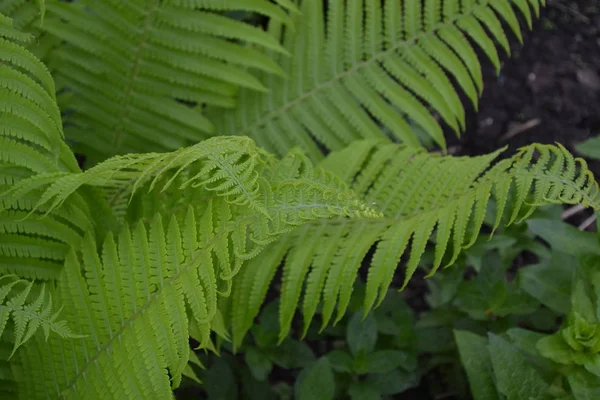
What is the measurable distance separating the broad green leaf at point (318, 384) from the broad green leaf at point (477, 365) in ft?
0.95

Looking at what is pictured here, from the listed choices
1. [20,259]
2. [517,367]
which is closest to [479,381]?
[517,367]

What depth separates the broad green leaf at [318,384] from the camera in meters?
1.28

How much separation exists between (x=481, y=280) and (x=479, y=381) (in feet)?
0.92

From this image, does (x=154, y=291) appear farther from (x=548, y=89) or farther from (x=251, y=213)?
(x=548, y=89)

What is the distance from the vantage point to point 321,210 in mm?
944

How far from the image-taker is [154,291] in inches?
40.4

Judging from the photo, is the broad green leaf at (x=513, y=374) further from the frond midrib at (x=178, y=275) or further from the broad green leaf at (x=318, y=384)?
the frond midrib at (x=178, y=275)

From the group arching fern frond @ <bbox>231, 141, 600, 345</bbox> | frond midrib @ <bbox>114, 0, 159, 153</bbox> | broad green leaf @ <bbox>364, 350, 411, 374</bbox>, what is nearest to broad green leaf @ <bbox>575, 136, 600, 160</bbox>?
arching fern frond @ <bbox>231, 141, 600, 345</bbox>

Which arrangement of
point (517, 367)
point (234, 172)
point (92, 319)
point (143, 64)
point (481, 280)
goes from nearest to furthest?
point (234, 172) < point (92, 319) < point (517, 367) < point (143, 64) < point (481, 280)

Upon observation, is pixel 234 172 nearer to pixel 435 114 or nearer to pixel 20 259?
pixel 20 259

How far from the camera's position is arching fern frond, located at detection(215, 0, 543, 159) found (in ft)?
4.75

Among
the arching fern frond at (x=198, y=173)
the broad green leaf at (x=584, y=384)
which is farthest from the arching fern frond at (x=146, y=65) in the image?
the broad green leaf at (x=584, y=384)

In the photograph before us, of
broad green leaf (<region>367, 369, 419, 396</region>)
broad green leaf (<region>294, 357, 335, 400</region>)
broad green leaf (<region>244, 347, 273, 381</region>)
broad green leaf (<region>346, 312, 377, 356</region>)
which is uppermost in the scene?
broad green leaf (<region>244, 347, 273, 381</region>)

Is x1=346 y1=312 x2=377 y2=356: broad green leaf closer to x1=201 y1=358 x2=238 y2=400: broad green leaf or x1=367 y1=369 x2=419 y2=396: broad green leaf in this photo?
x1=367 y1=369 x2=419 y2=396: broad green leaf
